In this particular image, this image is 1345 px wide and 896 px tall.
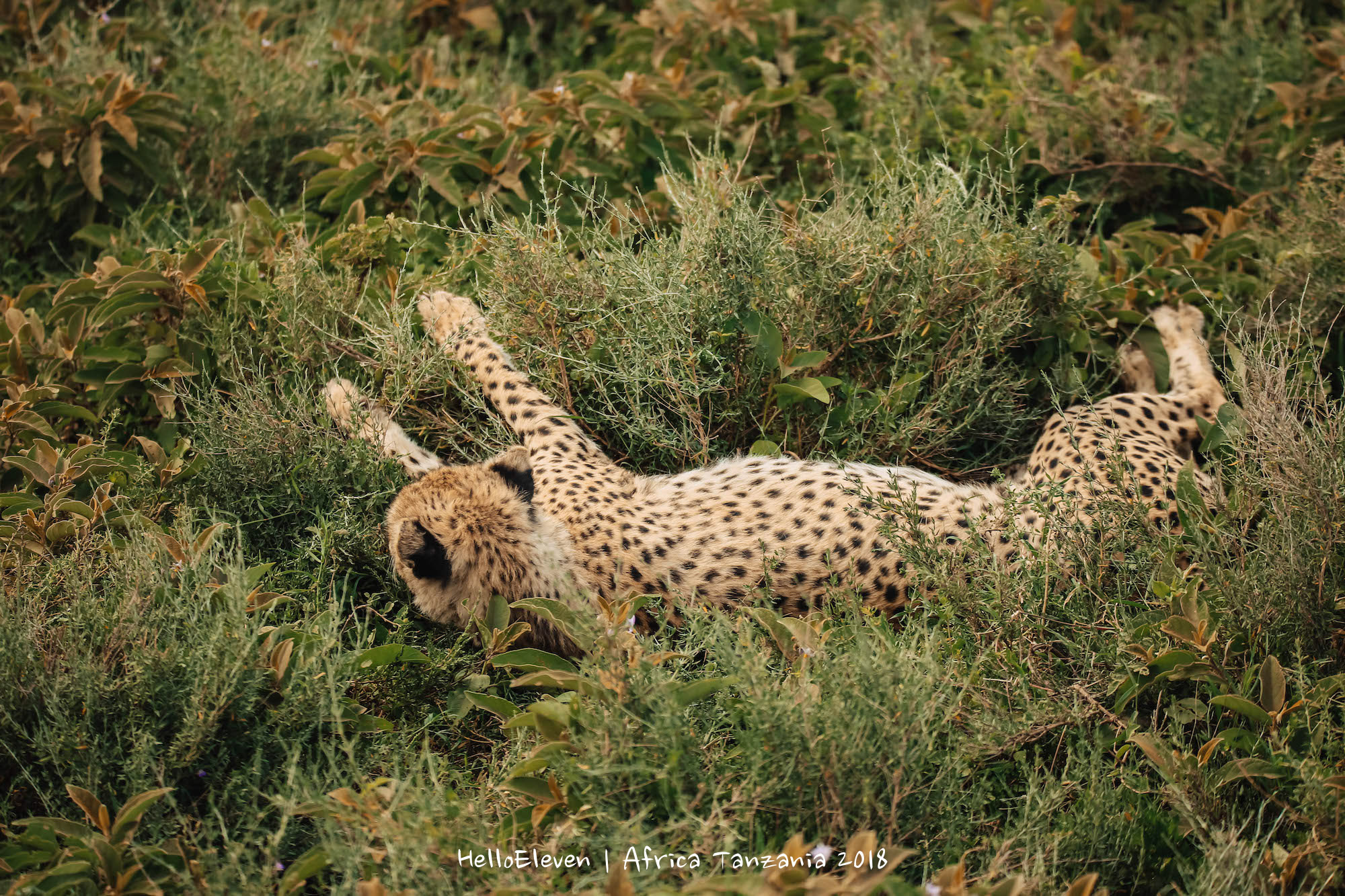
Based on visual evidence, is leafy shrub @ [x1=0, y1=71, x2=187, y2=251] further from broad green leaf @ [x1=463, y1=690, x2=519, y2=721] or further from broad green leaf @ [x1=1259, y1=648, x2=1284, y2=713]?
broad green leaf @ [x1=1259, y1=648, x2=1284, y2=713]

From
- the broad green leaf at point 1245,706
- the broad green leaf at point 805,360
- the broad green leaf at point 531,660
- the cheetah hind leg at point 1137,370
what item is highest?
the broad green leaf at point 805,360

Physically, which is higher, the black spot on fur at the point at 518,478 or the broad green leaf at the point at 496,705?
the black spot on fur at the point at 518,478

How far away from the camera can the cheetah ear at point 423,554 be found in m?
3.19

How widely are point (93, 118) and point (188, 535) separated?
224 centimetres

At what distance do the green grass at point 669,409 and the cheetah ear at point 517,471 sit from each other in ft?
1.53

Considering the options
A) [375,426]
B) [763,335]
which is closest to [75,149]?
[375,426]

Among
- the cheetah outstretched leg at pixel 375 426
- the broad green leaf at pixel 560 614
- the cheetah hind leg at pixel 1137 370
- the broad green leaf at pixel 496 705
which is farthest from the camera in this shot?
the cheetah hind leg at pixel 1137 370

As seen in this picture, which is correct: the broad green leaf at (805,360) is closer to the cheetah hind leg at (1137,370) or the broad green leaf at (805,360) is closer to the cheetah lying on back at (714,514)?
the cheetah lying on back at (714,514)

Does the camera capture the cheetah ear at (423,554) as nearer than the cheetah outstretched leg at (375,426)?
Yes

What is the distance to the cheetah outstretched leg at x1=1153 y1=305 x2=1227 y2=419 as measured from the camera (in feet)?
13.0

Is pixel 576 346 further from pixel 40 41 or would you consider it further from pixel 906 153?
pixel 40 41

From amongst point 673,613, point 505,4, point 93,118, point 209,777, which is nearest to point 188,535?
point 209,777

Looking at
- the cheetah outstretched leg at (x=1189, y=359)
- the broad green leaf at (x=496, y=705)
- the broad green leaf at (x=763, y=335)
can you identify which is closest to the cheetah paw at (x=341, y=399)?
the broad green leaf at (x=496, y=705)

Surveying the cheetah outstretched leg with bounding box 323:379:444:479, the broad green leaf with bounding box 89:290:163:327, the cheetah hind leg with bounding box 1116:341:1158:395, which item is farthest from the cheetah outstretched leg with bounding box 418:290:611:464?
the cheetah hind leg with bounding box 1116:341:1158:395
